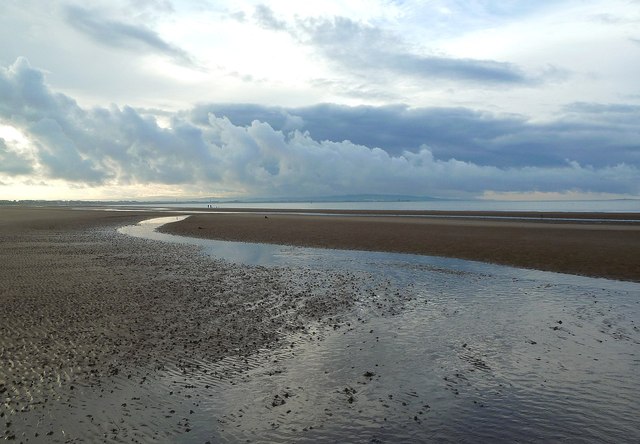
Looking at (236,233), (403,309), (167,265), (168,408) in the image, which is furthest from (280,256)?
(168,408)

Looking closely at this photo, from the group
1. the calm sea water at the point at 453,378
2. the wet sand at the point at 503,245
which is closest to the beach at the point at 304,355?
the calm sea water at the point at 453,378

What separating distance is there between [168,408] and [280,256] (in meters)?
25.7

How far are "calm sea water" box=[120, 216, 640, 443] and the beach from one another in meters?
0.06

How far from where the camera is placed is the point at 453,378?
1120 centimetres

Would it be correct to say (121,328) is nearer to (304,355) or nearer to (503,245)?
(304,355)

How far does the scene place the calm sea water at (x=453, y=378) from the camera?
875 cm

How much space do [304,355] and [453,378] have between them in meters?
4.22

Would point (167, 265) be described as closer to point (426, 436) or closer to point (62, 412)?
point (62, 412)

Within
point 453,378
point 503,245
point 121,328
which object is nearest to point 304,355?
point 453,378

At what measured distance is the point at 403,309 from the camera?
1830cm

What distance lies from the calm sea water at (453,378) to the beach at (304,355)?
0.06 meters

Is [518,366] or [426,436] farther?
[518,366]

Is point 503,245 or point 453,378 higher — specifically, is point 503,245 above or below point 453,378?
above

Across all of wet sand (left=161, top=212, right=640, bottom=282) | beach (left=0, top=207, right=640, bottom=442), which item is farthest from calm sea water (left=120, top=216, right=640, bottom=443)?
wet sand (left=161, top=212, right=640, bottom=282)
